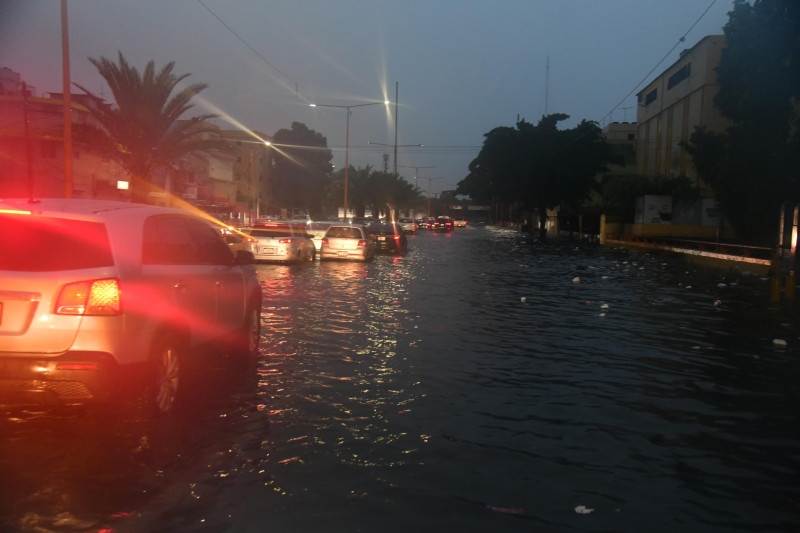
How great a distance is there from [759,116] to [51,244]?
3506 cm

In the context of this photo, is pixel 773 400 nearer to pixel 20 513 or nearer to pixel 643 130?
pixel 20 513

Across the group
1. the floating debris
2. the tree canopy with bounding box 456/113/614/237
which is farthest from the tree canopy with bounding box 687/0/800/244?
the floating debris

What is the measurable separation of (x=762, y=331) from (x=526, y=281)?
9.33 meters

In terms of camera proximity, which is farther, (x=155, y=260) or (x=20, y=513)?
(x=155, y=260)

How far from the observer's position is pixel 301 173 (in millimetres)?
96438

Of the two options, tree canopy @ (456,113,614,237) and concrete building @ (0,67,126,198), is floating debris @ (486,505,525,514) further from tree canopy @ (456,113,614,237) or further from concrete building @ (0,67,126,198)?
tree canopy @ (456,113,614,237)

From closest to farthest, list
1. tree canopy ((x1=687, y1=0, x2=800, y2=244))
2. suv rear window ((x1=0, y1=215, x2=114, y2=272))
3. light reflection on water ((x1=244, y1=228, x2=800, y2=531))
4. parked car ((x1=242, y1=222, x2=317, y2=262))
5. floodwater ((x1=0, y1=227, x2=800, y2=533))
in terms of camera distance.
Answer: floodwater ((x1=0, y1=227, x2=800, y2=533)), light reflection on water ((x1=244, y1=228, x2=800, y2=531)), suv rear window ((x1=0, y1=215, x2=114, y2=272)), parked car ((x1=242, y1=222, x2=317, y2=262)), tree canopy ((x1=687, y1=0, x2=800, y2=244))

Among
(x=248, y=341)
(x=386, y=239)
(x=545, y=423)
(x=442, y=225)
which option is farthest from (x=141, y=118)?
(x=442, y=225)

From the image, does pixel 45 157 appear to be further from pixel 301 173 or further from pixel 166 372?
pixel 301 173

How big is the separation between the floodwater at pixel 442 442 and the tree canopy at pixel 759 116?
26.2 m

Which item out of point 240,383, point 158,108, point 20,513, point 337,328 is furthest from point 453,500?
point 158,108

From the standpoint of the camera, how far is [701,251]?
3036 centimetres

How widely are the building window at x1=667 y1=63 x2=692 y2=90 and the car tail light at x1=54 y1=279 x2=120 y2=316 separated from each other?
182 ft

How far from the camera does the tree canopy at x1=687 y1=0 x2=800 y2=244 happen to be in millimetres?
32156
